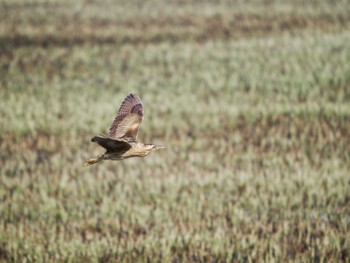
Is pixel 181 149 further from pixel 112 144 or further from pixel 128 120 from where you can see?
pixel 112 144

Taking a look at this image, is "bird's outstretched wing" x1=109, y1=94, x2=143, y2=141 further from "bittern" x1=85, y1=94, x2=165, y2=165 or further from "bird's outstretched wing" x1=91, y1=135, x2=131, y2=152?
"bird's outstretched wing" x1=91, y1=135, x2=131, y2=152

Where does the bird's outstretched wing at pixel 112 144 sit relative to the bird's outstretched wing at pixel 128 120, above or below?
below

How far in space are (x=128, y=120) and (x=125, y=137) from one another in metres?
0.15

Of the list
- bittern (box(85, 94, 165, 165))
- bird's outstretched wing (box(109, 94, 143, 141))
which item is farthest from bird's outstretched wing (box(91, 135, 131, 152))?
bird's outstretched wing (box(109, 94, 143, 141))

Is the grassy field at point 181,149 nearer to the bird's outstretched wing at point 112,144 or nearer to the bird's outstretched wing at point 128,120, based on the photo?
the bird's outstretched wing at point 128,120

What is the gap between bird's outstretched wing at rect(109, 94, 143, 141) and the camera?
218 cm

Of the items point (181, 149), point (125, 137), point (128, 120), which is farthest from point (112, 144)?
point (181, 149)

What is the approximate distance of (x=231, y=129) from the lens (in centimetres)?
701

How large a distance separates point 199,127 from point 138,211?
2745 millimetres

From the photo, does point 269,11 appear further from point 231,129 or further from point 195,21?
point 231,129

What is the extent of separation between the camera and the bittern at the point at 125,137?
73.2 inches

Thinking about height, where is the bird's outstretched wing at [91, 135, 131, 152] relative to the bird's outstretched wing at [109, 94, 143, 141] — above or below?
below

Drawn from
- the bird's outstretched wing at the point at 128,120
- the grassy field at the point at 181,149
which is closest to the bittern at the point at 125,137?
the bird's outstretched wing at the point at 128,120

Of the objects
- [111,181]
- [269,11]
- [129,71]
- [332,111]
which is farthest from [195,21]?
[111,181]
